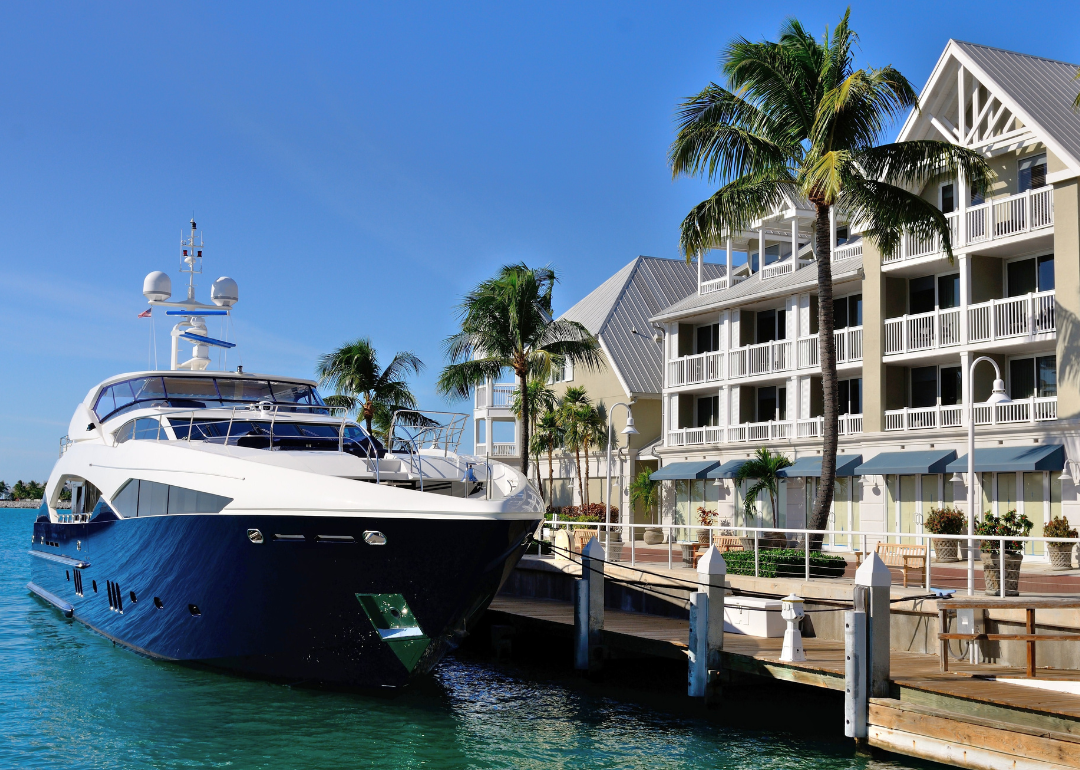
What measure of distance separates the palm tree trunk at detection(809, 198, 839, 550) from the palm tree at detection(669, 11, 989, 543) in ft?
0.08

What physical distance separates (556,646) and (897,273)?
16.7 m

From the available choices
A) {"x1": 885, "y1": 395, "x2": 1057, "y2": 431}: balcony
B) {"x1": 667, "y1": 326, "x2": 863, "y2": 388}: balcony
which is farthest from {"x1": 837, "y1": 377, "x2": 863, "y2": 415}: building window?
{"x1": 885, "y1": 395, "x2": 1057, "y2": 431}: balcony

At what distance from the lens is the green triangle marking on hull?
1444cm

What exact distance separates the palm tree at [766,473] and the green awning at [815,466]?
0.99 feet

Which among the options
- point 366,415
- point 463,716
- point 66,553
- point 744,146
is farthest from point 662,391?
point 463,716

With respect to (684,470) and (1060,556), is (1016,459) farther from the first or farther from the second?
(684,470)

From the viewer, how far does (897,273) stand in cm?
3156

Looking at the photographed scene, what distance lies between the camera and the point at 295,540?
47.3ft

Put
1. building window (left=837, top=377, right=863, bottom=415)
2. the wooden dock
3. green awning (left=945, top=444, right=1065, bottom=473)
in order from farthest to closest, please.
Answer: building window (left=837, top=377, right=863, bottom=415), green awning (left=945, top=444, right=1065, bottom=473), the wooden dock

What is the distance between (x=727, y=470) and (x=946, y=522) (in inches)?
→ 414

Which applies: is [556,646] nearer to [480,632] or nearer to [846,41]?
[480,632]

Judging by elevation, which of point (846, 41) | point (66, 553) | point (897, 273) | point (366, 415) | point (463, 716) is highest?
point (846, 41)

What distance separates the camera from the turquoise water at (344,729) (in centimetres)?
1312

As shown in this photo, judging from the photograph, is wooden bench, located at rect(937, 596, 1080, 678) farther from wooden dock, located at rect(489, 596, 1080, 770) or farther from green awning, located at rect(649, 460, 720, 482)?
green awning, located at rect(649, 460, 720, 482)
